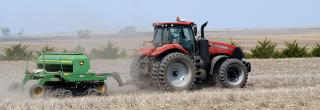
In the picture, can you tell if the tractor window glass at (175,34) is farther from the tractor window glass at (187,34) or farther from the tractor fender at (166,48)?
the tractor fender at (166,48)

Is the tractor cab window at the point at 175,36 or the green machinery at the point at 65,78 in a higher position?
the tractor cab window at the point at 175,36

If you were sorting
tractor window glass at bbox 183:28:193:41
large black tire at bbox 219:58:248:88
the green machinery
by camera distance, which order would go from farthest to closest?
1. large black tire at bbox 219:58:248:88
2. tractor window glass at bbox 183:28:193:41
3. the green machinery

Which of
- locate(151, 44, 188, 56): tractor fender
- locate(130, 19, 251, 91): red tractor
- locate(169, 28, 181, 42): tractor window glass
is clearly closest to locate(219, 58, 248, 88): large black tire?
locate(130, 19, 251, 91): red tractor

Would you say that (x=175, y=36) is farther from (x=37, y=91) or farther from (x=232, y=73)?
(x=37, y=91)

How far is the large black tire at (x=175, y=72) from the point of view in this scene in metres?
14.7

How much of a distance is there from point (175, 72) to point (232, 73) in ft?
6.70

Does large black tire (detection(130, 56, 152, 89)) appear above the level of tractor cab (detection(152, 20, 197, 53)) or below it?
below

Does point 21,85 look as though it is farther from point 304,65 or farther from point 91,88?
point 304,65

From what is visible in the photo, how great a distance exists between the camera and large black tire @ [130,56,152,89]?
15320mm

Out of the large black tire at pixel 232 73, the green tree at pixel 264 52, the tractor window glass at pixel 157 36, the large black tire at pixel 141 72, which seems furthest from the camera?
the green tree at pixel 264 52

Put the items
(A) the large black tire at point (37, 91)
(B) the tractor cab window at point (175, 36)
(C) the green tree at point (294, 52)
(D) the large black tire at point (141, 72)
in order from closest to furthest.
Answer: (A) the large black tire at point (37, 91), (D) the large black tire at point (141, 72), (B) the tractor cab window at point (175, 36), (C) the green tree at point (294, 52)

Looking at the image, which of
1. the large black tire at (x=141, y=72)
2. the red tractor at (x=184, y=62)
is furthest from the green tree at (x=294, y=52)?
the large black tire at (x=141, y=72)

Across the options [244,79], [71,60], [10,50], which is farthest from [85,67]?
[10,50]

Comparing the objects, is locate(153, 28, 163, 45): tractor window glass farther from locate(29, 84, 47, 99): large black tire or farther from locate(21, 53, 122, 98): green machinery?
locate(29, 84, 47, 99): large black tire
